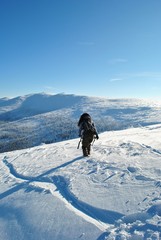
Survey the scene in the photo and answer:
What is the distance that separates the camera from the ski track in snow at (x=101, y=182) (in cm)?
598

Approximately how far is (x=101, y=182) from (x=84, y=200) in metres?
1.62

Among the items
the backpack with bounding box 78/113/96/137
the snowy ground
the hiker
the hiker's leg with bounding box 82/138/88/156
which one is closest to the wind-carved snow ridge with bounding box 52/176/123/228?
the snowy ground

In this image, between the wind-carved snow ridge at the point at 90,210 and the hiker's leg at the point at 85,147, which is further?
the hiker's leg at the point at 85,147

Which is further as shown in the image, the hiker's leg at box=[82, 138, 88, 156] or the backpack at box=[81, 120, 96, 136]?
the backpack at box=[81, 120, 96, 136]

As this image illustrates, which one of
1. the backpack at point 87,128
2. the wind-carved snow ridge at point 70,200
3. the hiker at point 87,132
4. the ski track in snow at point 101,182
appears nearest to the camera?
the ski track in snow at point 101,182

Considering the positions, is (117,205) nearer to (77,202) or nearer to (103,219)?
(103,219)

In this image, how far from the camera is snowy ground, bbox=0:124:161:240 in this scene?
587cm

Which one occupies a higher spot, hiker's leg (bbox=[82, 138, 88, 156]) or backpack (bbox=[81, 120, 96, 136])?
backpack (bbox=[81, 120, 96, 136])

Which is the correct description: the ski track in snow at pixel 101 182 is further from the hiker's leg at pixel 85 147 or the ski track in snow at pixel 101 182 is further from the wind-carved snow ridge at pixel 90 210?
the hiker's leg at pixel 85 147

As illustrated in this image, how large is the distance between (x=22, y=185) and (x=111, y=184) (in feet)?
11.1

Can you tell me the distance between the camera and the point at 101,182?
9.16 metres

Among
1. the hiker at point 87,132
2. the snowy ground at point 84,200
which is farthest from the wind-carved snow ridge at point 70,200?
the hiker at point 87,132

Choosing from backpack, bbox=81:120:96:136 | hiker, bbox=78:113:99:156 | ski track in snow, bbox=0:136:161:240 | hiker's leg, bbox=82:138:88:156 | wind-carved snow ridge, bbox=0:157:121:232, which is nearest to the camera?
ski track in snow, bbox=0:136:161:240

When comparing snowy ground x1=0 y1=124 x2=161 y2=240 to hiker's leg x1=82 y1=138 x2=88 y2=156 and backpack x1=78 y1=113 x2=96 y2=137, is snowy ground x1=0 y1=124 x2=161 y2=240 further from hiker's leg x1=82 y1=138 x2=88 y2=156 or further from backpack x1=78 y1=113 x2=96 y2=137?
backpack x1=78 y1=113 x2=96 y2=137
